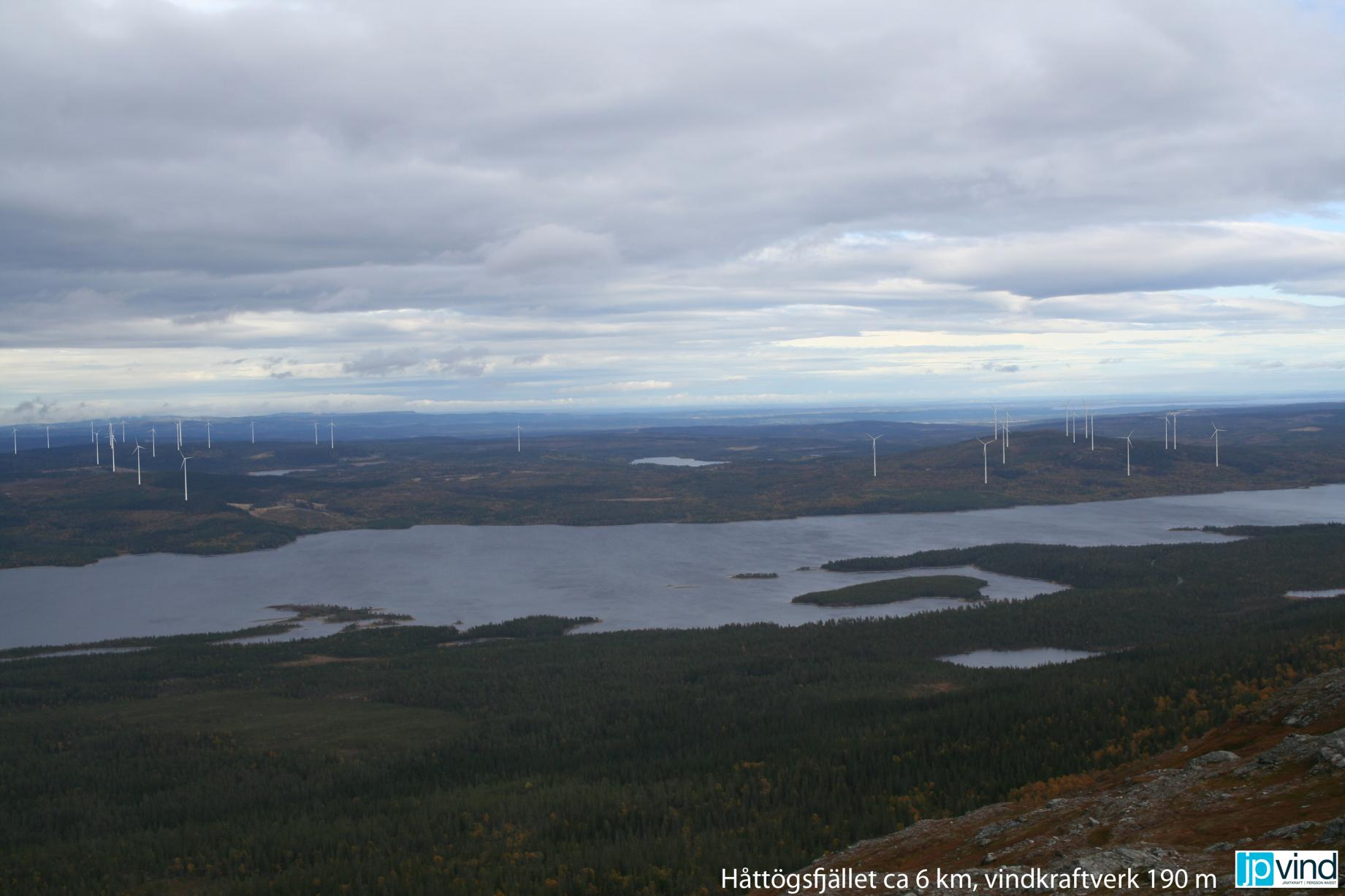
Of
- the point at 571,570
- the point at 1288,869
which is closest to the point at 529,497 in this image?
the point at 571,570

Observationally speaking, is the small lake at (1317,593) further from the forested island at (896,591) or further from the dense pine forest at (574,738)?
the forested island at (896,591)

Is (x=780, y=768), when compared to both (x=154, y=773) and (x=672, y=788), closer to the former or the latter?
(x=672, y=788)

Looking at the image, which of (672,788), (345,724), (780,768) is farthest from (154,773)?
(780,768)

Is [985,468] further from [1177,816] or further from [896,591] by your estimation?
[1177,816]

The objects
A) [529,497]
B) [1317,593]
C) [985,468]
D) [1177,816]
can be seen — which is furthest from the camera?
[985,468]

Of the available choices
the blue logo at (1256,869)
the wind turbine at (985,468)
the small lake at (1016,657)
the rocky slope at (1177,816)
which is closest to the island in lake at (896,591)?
the small lake at (1016,657)
